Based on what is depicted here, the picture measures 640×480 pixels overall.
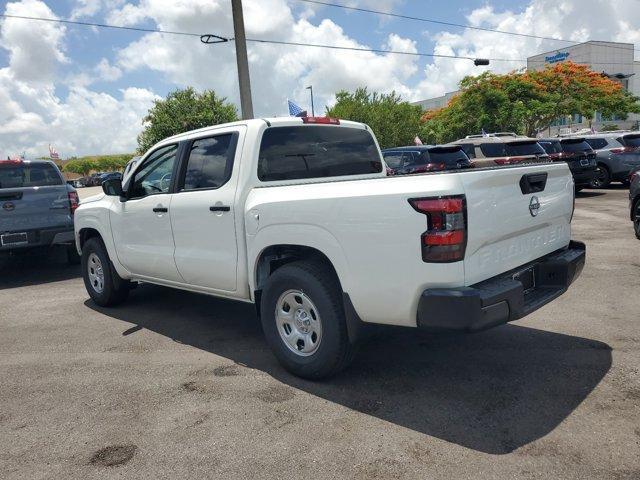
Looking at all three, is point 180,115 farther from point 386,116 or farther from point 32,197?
point 32,197

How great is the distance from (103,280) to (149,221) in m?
1.49

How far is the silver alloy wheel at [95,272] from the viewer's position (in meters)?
6.18

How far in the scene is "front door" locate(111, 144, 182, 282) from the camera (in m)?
4.92

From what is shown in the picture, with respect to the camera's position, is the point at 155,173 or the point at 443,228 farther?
the point at 155,173

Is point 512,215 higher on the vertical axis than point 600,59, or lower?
lower

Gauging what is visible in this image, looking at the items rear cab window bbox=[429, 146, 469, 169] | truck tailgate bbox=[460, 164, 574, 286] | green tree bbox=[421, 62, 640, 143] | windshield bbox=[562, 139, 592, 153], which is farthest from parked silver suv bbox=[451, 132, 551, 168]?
green tree bbox=[421, 62, 640, 143]

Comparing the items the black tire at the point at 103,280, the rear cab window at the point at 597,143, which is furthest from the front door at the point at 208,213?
the rear cab window at the point at 597,143

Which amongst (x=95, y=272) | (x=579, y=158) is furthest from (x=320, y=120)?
(x=579, y=158)

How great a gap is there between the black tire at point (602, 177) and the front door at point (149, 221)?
48.7 feet

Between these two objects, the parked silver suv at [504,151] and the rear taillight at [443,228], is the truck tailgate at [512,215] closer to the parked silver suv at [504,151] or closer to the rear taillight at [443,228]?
the rear taillight at [443,228]

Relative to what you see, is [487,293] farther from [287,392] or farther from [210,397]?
[210,397]

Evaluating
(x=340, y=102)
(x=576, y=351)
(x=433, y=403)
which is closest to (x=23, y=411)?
(x=433, y=403)

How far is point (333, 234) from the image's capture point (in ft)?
11.1

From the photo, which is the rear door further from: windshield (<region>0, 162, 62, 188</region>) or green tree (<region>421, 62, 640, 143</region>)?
green tree (<region>421, 62, 640, 143</region>)
